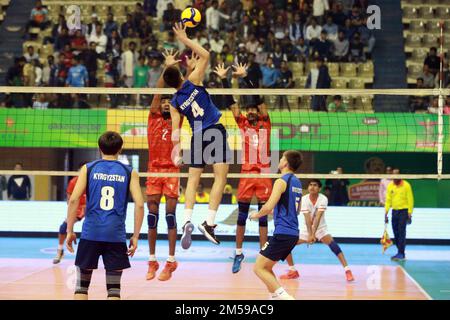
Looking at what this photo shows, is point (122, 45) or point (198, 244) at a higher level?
point (122, 45)

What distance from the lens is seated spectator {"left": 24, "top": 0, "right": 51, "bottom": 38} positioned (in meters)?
29.1

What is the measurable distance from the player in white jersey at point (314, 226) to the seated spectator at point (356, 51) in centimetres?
1136

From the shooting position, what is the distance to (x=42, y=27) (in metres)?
29.1

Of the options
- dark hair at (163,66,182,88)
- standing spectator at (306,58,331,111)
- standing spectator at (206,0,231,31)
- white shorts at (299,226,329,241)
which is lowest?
white shorts at (299,226,329,241)

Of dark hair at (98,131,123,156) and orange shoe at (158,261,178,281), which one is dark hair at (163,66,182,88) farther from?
orange shoe at (158,261,178,281)

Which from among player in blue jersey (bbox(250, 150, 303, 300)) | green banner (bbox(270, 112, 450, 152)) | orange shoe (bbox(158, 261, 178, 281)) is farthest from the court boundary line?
green banner (bbox(270, 112, 450, 152))

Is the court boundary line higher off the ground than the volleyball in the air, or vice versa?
the volleyball in the air

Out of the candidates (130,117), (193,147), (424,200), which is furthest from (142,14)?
(193,147)

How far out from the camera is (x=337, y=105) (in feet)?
78.9

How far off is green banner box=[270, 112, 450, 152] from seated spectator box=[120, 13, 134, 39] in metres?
6.92

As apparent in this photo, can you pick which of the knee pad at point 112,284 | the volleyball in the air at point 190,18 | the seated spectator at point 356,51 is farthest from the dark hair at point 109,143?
the seated spectator at point 356,51

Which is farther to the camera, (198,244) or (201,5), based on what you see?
(201,5)
